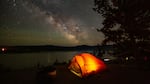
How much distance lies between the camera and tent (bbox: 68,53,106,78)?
14398 mm

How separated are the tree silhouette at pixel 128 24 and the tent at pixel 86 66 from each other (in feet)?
24.0

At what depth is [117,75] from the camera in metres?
14.6

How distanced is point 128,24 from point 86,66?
8.35m

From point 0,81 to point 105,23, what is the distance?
40.8 ft

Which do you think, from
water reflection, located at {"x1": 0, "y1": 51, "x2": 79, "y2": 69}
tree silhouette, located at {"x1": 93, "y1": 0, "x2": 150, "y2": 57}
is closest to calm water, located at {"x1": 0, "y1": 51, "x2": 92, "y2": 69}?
water reflection, located at {"x1": 0, "y1": 51, "x2": 79, "y2": 69}

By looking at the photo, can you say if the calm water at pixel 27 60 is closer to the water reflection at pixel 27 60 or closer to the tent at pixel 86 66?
the water reflection at pixel 27 60

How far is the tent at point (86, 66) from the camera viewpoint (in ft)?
47.2

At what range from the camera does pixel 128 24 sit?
21.2 m

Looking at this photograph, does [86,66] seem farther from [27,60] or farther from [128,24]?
[27,60]

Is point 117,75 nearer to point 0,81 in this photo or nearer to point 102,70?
point 102,70

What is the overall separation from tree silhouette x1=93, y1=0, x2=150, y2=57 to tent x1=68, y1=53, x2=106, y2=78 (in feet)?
24.0

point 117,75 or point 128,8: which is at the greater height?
point 128,8

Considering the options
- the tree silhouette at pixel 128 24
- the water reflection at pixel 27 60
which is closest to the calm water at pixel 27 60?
the water reflection at pixel 27 60

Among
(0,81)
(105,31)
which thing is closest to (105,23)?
(105,31)
